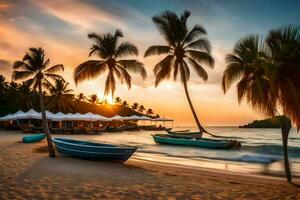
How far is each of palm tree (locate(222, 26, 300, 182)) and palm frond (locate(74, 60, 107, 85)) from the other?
67.1 ft

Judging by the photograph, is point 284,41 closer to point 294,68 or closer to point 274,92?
point 294,68

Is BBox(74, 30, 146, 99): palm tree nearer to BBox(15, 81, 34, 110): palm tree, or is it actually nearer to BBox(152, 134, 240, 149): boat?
BBox(152, 134, 240, 149): boat

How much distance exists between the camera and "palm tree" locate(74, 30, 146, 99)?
3058 centimetres

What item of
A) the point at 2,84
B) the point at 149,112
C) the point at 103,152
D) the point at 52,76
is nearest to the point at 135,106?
the point at 149,112

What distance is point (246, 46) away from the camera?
37.7ft

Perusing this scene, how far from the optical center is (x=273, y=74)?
10.1 meters

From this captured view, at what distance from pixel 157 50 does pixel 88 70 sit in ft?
25.3

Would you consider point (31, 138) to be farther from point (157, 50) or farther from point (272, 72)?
point (272, 72)

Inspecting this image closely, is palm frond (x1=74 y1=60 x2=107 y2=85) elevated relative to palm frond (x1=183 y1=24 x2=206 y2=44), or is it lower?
lower

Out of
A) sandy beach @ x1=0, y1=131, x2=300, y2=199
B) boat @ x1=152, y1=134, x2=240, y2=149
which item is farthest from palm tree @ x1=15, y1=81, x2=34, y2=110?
sandy beach @ x1=0, y1=131, x2=300, y2=199

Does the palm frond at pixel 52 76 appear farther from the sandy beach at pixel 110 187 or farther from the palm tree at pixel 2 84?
the palm tree at pixel 2 84

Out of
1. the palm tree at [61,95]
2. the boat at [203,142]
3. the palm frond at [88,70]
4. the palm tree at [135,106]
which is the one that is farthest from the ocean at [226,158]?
the palm tree at [135,106]

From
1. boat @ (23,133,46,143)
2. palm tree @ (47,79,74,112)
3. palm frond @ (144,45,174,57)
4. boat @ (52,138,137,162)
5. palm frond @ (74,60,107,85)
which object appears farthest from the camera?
palm tree @ (47,79,74,112)

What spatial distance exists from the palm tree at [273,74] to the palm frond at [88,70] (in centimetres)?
2046
